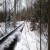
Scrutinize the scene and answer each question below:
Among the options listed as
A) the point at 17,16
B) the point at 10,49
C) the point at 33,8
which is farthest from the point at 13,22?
the point at 10,49

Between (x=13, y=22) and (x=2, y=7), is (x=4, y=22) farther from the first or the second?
(x=13, y=22)

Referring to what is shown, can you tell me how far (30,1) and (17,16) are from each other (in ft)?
3.62

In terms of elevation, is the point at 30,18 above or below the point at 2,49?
above

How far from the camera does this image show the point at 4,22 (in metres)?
1.99

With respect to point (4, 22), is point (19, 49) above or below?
below

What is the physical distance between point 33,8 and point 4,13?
0.66 m

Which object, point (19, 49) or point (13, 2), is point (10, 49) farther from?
point (13, 2)

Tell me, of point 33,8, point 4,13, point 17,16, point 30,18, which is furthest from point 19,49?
point 17,16

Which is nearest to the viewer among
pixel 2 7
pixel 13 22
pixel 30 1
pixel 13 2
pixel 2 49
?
pixel 2 49

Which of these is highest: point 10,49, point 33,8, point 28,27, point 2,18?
point 33,8

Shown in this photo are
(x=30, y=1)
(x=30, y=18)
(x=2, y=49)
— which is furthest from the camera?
(x=30, y=18)

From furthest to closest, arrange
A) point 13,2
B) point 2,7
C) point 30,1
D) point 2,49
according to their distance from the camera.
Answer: point 13,2, point 2,7, point 30,1, point 2,49

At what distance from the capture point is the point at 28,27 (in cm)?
176

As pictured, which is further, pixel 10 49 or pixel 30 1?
pixel 30 1
